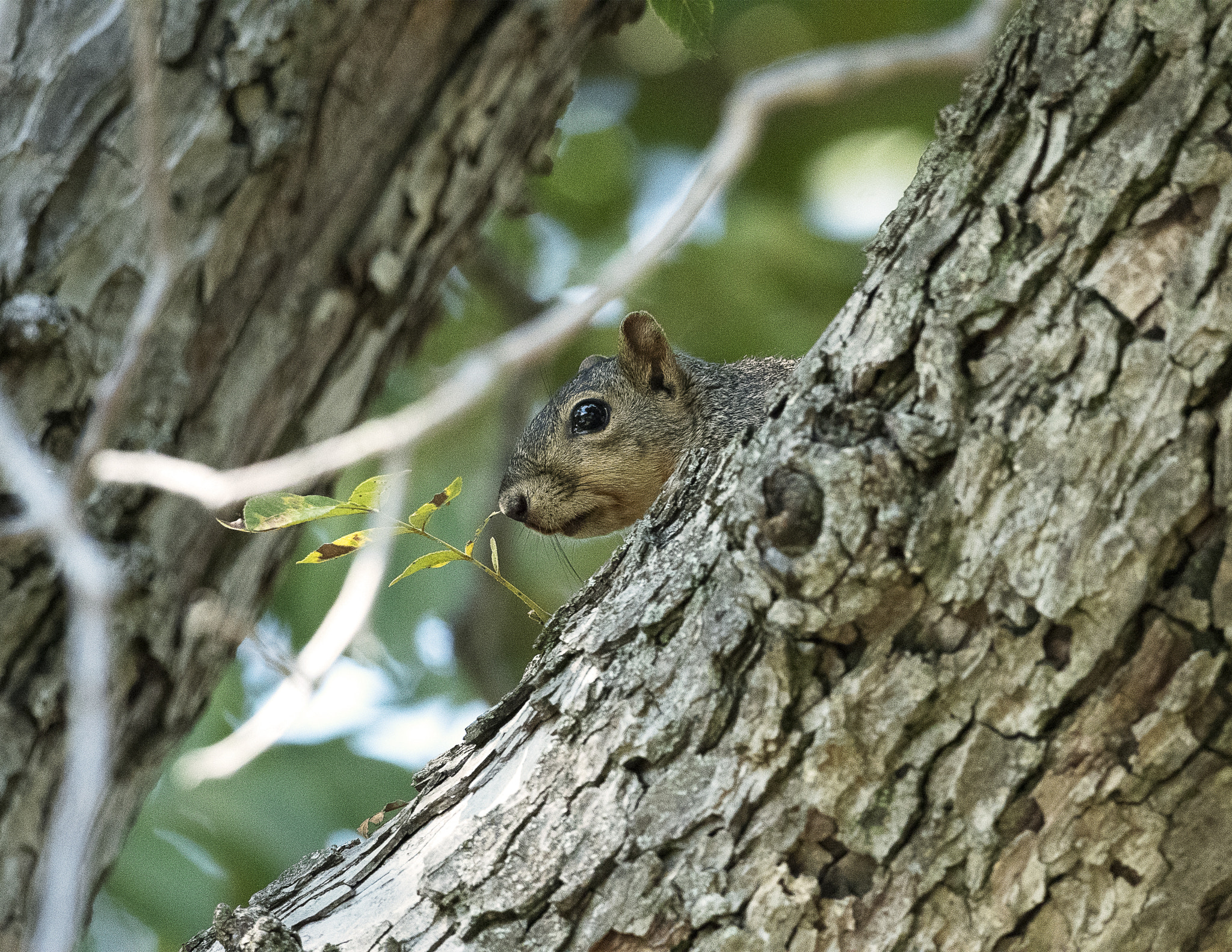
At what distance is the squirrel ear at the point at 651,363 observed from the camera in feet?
10.9

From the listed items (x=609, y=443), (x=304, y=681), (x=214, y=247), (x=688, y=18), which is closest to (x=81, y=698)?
(x=304, y=681)

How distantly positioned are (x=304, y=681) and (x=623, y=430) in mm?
1916

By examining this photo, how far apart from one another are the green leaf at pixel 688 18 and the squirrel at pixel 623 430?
46.2 inches

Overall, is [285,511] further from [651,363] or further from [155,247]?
[651,363]

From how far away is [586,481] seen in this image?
3135 mm

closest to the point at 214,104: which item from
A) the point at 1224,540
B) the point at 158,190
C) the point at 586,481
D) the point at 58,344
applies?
the point at 58,344

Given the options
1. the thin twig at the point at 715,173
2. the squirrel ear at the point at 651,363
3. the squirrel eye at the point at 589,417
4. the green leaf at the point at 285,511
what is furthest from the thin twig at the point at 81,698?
the squirrel ear at the point at 651,363

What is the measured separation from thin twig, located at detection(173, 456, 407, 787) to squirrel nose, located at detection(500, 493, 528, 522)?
1.58 meters

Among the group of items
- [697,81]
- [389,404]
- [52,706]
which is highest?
[697,81]

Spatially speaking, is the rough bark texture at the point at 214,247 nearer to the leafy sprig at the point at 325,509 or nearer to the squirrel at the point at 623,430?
the squirrel at the point at 623,430

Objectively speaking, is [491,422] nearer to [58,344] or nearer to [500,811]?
[58,344]

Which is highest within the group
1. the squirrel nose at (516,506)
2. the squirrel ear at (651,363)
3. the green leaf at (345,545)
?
the squirrel ear at (651,363)

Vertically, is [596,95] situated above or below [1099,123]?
above

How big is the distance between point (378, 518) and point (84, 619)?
89 centimetres
